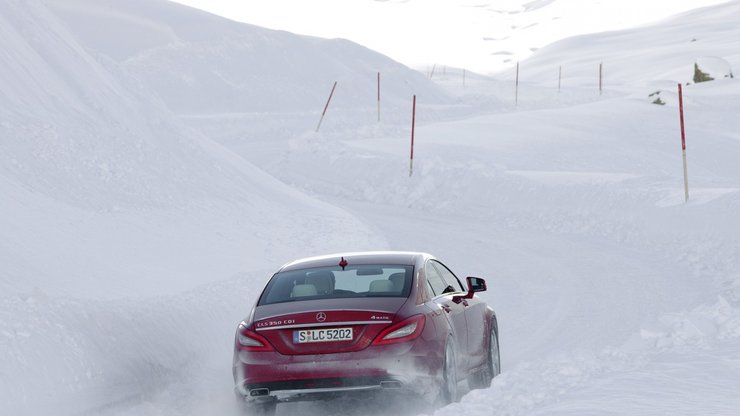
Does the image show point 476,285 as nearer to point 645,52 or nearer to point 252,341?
point 252,341

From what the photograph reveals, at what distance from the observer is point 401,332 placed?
7965mm

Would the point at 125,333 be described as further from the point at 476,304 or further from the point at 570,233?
the point at 570,233

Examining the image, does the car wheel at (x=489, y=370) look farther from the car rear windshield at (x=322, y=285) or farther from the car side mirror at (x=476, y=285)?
the car rear windshield at (x=322, y=285)

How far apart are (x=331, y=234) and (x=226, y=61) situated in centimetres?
3760

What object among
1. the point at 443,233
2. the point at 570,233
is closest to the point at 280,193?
the point at 443,233

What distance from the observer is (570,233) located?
2088 centimetres

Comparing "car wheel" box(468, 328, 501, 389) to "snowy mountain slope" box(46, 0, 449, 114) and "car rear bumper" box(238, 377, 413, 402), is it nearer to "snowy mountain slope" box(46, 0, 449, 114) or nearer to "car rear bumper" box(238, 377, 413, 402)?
"car rear bumper" box(238, 377, 413, 402)

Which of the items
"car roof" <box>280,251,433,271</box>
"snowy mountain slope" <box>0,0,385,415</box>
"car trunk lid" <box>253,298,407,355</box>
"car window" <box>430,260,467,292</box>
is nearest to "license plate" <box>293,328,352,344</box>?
"car trunk lid" <box>253,298,407,355</box>

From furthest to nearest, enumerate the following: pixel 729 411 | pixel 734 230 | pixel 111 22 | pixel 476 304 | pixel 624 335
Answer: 1. pixel 111 22
2. pixel 734 230
3. pixel 624 335
4. pixel 476 304
5. pixel 729 411

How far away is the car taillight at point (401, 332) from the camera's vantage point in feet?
26.0

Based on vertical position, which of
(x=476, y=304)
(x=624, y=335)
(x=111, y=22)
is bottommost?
(x=624, y=335)

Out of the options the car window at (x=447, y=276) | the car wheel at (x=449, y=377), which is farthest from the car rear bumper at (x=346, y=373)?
the car window at (x=447, y=276)

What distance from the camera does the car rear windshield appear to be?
8.39 m

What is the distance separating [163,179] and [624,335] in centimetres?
789
